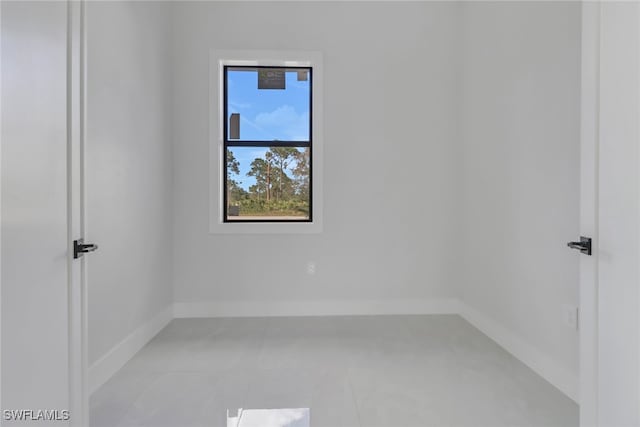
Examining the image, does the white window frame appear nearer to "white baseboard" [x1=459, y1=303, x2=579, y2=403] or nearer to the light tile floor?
the light tile floor

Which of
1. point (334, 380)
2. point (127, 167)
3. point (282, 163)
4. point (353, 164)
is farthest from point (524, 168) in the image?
point (127, 167)

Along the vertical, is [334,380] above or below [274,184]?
below

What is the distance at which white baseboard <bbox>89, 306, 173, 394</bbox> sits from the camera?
1997mm

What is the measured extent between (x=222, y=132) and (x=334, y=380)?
233 centimetres

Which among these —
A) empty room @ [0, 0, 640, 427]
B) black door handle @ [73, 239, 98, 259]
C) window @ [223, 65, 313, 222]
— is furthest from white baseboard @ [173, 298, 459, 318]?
black door handle @ [73, 239, 98, 259]

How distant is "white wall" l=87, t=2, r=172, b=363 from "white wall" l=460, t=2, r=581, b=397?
8.52ft

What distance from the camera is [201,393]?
196cm

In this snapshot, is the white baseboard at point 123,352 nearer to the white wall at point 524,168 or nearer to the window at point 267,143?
the window at point 267,143

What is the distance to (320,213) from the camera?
332 centimetres

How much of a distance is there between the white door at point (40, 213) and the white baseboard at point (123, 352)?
2.35 feet

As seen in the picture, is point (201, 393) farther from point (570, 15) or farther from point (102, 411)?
point (570, 15)

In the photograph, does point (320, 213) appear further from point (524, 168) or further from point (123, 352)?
point (123, 352)

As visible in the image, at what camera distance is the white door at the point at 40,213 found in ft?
3.21

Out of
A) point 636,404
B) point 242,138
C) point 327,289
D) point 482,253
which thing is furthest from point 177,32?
point 636,404
